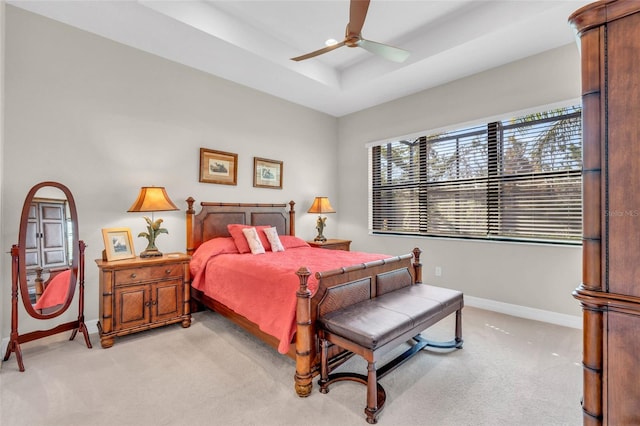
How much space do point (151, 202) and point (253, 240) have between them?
1.14 m

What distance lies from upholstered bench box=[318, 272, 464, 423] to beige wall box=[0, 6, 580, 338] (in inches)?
58.5

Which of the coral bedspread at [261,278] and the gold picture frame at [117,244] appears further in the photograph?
the gold picture frame at [117,244]

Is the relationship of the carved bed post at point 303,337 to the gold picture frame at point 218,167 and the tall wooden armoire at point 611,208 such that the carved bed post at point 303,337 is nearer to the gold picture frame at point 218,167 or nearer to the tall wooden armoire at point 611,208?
the tall wooden armoire at point 611,208

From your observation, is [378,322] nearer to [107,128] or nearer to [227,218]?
[227,218]

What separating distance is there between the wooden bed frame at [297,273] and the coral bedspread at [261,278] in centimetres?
12

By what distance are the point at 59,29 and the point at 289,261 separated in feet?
10.4

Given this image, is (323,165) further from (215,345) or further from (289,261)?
(215,345)

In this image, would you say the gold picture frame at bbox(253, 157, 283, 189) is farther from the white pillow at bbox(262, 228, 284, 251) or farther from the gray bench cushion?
the gray bench cushion

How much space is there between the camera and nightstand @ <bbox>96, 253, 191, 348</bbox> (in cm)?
268

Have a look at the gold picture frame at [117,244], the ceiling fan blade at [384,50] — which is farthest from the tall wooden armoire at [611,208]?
the gold picture frame at [117,244]

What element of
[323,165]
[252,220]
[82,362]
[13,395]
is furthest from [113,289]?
[323,165]

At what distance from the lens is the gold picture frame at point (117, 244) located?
2.86 meters

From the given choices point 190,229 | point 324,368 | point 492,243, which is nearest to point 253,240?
point 190,229

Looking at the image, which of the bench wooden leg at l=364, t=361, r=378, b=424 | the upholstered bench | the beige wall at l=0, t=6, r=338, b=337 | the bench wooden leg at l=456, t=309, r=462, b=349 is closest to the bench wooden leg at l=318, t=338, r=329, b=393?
the upholstered bench
